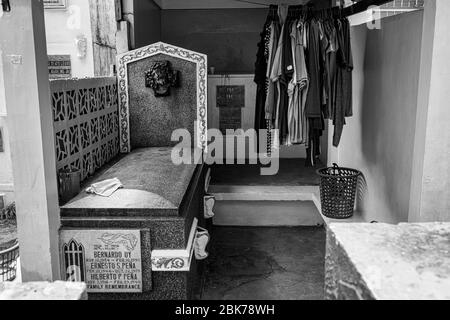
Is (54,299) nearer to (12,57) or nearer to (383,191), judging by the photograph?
(12,57)

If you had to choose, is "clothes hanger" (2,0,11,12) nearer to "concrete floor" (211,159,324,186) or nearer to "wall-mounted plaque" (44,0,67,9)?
"concrete floor" (211,159,324,186)

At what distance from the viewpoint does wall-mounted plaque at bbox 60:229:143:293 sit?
2643mm

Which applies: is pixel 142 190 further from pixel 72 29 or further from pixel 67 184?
pixel 72 29

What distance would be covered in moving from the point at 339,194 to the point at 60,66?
416cm

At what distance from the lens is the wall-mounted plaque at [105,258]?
264cm

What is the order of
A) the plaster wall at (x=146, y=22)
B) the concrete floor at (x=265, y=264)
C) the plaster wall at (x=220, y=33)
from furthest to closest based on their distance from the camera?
the plaster wall at (x=220, y=33) < the plaster wall at (x=146, y=22) < the concrete floor at (x=265, y=264)

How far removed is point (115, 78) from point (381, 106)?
2.47m

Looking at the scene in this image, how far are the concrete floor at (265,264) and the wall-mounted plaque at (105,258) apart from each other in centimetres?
102

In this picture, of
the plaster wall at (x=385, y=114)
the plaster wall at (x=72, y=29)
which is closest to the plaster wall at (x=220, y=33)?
the plaster wall at (x=72, y=29)

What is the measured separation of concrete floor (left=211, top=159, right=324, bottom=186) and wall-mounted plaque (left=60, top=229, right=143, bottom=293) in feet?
8.00

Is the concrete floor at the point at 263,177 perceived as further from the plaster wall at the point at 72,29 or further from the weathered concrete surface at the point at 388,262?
the weathered concrete surface at the point at 388,262

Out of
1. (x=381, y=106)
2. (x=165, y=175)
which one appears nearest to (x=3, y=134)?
(x=165, y=175)

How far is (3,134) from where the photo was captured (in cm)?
674
